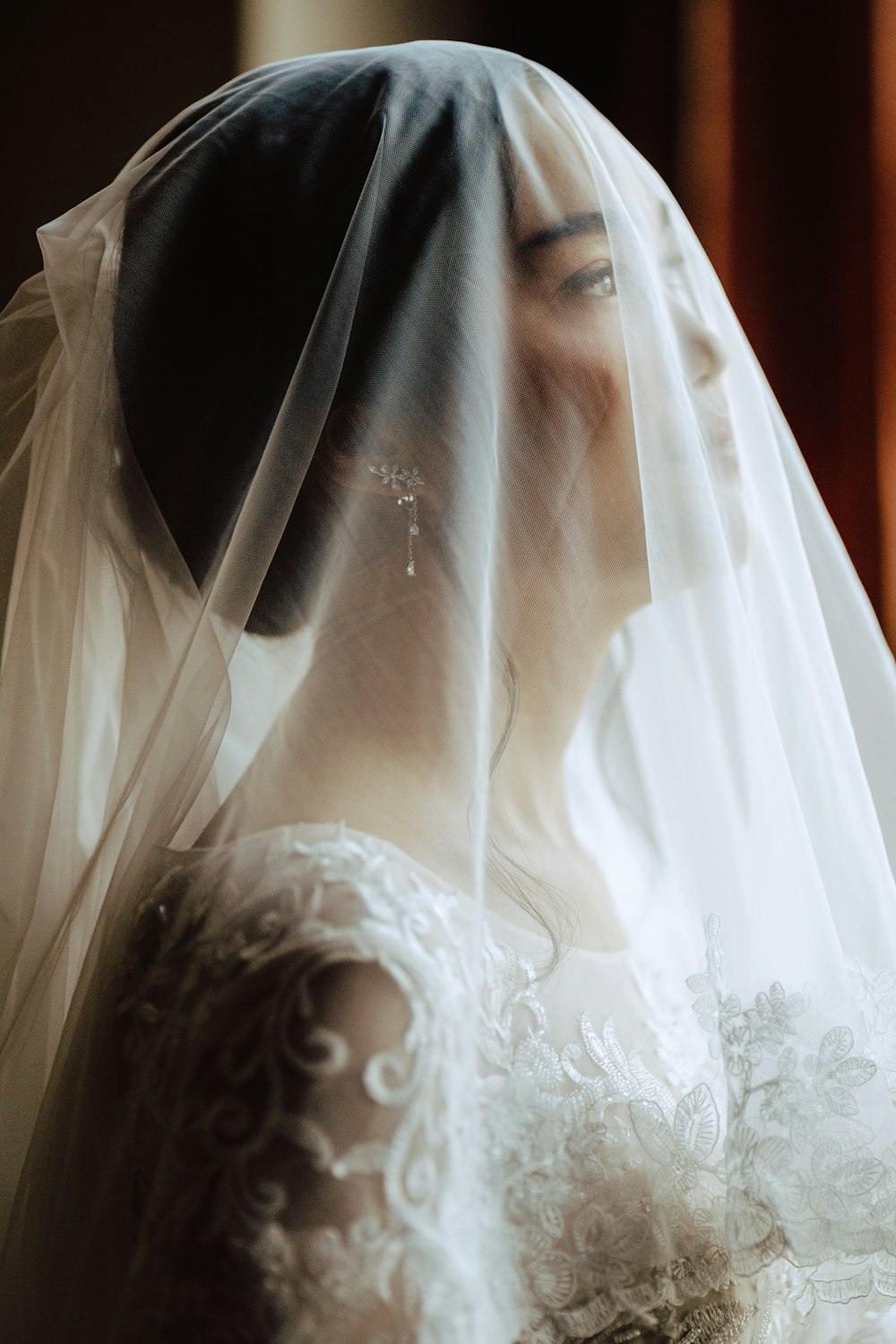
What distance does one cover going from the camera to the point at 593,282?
80cm

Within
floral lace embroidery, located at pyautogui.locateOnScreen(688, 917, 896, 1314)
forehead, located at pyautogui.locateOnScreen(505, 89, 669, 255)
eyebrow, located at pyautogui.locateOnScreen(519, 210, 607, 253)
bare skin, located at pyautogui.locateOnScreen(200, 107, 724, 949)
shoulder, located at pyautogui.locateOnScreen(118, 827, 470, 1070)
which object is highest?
forehead, located at pyautogui.locateOnScreen(505, 89, 669, 255)

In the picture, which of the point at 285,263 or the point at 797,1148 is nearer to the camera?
the point at 797,1148

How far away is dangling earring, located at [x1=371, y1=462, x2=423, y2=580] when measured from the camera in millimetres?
777

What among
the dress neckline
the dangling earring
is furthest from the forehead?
the dress neckline

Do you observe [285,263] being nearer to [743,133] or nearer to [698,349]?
[698,349]

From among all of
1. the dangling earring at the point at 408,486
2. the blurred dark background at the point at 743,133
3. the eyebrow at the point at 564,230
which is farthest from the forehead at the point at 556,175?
the blurred dark background at the point at 743,133

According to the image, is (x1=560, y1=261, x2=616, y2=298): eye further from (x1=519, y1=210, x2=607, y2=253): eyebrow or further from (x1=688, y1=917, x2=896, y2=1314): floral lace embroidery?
(x1=688, y1=917, x2=896, y2=1314): floral lace embroidery

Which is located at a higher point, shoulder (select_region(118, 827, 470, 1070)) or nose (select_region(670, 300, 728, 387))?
nose (select_region(670, 300, 728, 387))

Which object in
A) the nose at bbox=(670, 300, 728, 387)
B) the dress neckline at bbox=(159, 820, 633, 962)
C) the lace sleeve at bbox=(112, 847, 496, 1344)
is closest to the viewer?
the lace sleeve at bbox=(112, 847, 496, 1344)

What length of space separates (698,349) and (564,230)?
0.14 m

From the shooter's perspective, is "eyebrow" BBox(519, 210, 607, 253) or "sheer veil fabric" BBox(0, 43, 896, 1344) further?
"eyebrow" BBox(519, 210, 607, 253)

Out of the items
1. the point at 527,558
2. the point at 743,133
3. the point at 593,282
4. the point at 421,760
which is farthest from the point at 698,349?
the point at 743,133

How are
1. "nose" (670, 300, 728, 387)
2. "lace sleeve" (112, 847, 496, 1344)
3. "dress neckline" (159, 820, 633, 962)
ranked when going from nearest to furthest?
"lace sleeve" (112, 847, 496, 1344) < "dress neckline" (159, 820, 633, 962) < "nose" (670, 300, 728, 387)

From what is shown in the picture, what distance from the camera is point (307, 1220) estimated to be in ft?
1.94
